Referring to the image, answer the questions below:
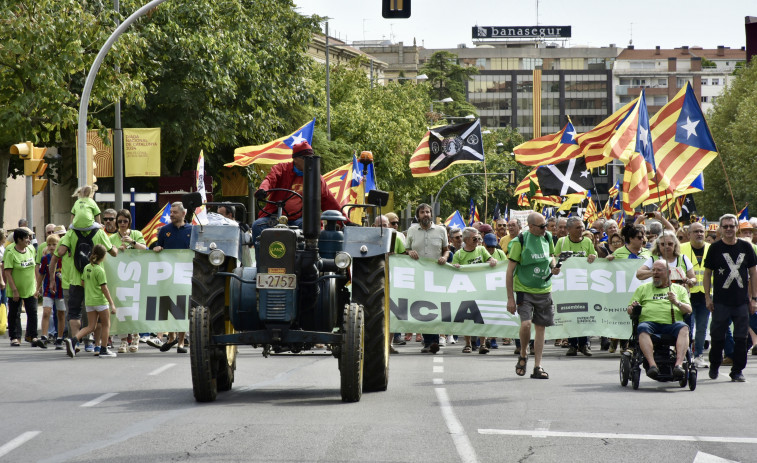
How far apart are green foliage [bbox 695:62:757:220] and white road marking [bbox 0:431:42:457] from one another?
55.3m

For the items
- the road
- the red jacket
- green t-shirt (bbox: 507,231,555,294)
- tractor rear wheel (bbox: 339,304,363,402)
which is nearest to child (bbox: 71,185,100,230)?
the road

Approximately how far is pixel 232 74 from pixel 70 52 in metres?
12.8

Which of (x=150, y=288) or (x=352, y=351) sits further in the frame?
(x=150, y=288)

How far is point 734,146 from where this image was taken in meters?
63.0

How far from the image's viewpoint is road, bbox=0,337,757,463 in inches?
316

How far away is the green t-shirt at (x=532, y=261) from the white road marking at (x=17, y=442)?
644 centimetres

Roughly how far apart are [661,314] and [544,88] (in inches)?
6720

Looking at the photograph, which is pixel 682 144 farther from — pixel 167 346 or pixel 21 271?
pixel 21 271

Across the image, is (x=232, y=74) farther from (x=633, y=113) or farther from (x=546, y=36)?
(x=546, y=36)

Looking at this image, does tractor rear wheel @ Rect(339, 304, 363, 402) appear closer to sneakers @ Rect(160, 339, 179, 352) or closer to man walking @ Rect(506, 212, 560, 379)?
man walking @ Rect(506, 212, 560, 379)

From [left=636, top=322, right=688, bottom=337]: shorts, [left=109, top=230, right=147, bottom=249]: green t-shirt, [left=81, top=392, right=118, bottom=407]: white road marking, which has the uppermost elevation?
[left=109, top=230, right=147, bottom=249]: green t-shirt

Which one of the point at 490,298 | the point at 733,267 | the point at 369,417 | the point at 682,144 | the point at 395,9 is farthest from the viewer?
the point at 395,9

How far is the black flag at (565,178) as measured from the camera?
94.9 ft

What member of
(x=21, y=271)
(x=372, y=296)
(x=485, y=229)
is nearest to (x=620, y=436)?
(x=372, y=296)
